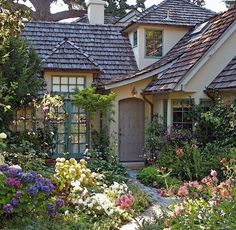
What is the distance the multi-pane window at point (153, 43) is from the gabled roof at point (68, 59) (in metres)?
2.49

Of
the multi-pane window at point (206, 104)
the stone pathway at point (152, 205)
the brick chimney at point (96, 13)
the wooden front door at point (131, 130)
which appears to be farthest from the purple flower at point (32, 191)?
the brick chimney at point (96, 13)

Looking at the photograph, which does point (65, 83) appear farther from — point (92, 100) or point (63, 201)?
point (63, 201)

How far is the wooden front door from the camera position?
16578 millimetres

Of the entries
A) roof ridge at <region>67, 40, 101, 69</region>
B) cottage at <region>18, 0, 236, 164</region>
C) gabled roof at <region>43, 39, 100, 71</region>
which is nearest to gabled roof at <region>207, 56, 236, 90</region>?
cottage at <region>18, 0, 236, 164</region>

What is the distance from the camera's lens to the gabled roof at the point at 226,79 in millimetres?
13853

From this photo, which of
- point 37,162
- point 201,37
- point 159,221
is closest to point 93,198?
point 159,221

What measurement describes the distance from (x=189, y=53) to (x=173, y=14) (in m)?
3.65

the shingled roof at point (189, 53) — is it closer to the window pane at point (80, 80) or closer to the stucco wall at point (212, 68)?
the stucco wall at point (212, 68)

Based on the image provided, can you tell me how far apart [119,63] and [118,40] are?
1.67 metres

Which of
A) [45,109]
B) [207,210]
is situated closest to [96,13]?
[45,109]

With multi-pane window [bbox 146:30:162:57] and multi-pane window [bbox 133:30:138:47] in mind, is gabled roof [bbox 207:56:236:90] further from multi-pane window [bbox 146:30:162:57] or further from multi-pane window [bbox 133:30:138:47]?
multi-pane window [bbox 133:30:138:47]

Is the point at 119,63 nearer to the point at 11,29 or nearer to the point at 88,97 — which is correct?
the point at 88,97

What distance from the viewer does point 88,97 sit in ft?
48.5

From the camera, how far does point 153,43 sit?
1803 centimetres
